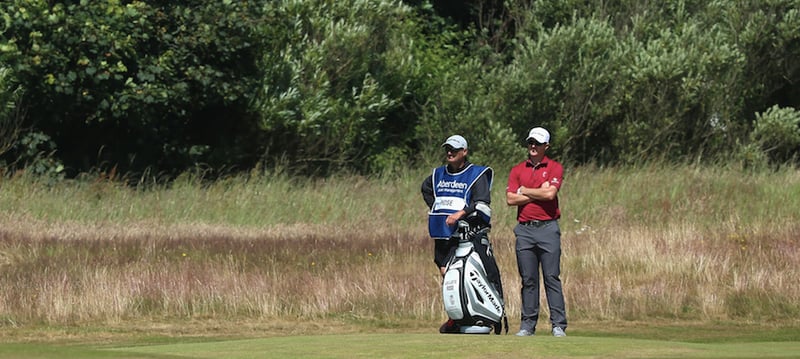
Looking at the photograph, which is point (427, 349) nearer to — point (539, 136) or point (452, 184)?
point (452, 184)

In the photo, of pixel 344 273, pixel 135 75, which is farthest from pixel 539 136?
pixel 135 75

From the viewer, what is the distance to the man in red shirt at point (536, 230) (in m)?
12.6

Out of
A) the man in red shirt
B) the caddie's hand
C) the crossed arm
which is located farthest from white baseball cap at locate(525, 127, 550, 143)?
the caddie's hand

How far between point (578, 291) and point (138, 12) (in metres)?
15.8

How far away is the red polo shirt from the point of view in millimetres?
12570

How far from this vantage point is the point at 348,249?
69.0ft

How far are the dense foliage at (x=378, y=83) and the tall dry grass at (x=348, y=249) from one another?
84.1 inches

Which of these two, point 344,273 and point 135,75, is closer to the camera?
point 344,273

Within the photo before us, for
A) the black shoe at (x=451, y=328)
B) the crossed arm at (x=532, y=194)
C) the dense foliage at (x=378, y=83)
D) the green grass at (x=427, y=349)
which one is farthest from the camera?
the dense foliage at (x=378, y=83)

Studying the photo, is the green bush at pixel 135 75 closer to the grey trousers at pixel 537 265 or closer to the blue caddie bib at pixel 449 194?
the blue caddie bib at pixel 449 194

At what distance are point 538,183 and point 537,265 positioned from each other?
745 millimetres

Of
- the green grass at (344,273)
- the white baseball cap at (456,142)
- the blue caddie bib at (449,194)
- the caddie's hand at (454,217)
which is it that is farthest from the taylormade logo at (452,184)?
the green grass at (344,273)

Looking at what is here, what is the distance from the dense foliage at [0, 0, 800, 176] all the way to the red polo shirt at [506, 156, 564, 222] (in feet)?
57.9

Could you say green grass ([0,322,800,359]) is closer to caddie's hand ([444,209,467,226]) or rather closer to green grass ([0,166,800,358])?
green grass ([0,166,800,358])
